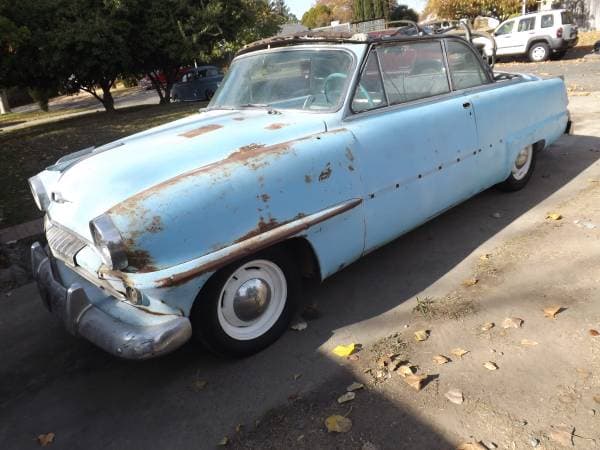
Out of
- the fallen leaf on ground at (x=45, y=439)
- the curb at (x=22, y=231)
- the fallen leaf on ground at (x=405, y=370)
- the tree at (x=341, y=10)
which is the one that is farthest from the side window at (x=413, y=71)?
the tree at (x=341, y=10)

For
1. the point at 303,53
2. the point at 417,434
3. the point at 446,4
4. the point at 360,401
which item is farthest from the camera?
the point at 446,4

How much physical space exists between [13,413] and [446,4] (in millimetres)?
30879

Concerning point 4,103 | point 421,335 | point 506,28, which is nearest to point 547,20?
point 506,28

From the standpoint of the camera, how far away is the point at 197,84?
761 inches

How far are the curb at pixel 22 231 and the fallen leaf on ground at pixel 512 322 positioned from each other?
14.1 ft

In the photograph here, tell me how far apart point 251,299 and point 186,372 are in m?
0.60

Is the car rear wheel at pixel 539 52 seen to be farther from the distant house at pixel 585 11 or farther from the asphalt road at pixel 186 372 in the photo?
the asphalt road at pixel 186 372

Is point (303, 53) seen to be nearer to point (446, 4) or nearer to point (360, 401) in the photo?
point (360, 401)

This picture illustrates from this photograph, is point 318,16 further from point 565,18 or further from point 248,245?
point 248,245

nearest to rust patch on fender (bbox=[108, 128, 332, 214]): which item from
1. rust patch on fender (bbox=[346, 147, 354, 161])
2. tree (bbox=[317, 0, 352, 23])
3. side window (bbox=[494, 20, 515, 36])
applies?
rust patch on fender (bbox=[346, 147, 354, 161])

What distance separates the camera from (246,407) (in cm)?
252

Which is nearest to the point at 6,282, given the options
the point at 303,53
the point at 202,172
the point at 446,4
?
the point at 202,172

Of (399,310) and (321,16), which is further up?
(321,16)

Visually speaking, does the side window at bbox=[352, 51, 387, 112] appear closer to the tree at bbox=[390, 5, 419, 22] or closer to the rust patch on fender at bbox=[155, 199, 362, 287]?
the rust patch on fender at bbox=[155, 199, 362, 287]
